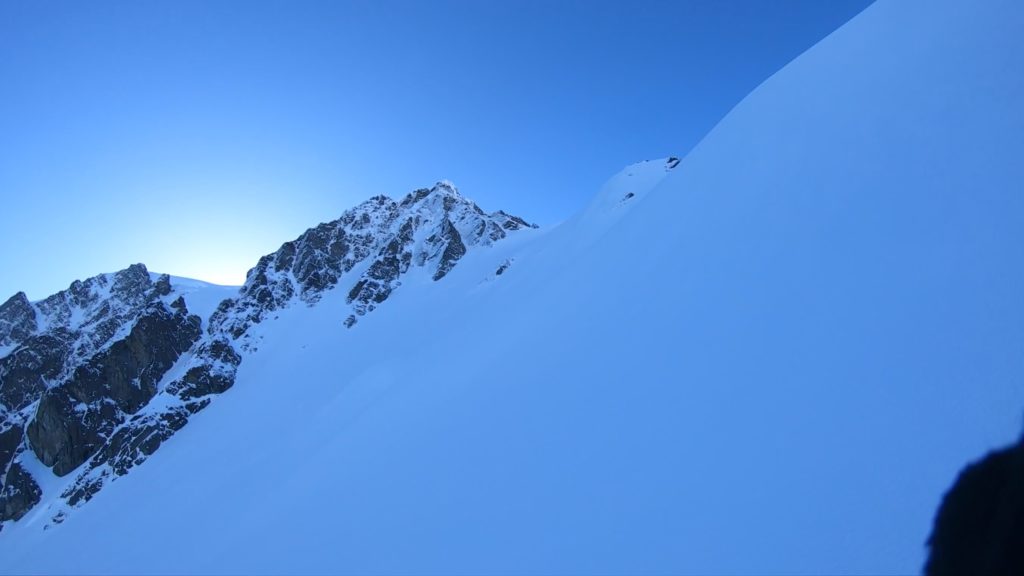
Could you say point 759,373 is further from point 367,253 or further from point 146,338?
point 146,338

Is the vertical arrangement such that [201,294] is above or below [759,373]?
above

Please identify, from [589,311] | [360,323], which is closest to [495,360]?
[589,311]

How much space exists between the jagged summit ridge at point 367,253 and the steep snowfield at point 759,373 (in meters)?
50.3

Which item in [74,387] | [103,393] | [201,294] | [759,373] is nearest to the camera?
[759,373]

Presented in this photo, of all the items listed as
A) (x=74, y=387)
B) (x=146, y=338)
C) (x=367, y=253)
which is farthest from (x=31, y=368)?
(x=367, y=253)

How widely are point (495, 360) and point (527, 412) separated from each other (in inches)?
151

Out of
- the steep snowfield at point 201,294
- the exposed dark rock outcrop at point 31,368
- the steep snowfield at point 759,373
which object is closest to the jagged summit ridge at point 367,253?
the steep snowfield at point 201,294

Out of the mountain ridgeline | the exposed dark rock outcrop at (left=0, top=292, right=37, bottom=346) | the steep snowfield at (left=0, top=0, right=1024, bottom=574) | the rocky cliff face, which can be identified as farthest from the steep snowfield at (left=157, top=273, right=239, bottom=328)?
the steep snowfield at (left=0, top=0, right=1024, bottom=574)

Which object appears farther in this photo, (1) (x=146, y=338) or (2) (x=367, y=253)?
(2) (x=367, y=253)

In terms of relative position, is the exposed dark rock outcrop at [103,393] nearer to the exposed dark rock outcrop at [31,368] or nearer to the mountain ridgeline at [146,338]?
the mountain ridgeline at [146,338]

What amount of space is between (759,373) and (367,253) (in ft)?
248

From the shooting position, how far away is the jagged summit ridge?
63.1 meters

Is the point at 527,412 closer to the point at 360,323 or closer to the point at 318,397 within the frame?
the point at 318,397

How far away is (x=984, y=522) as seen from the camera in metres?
3.08
